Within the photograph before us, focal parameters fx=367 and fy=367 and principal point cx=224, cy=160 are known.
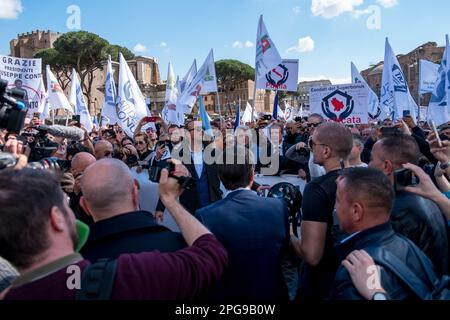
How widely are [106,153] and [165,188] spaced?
3.32 meters

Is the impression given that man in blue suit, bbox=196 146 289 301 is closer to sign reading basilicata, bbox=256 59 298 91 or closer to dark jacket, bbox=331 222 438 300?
dark jacket, bbox=331 222 438 300

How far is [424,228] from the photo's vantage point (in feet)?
6.98

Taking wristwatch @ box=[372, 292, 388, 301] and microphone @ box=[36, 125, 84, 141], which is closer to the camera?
wristwatch @ box=[372, 292, 388, 301]

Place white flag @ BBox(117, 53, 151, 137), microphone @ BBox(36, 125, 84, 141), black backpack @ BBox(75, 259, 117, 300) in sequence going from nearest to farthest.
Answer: black backpack @ BBox(75, 259, 117, 300)
microphone @ BBox(36, 125, 84, 141)
white flag @ BBox(117, 53, 151, 137)

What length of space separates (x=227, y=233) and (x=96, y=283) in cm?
95

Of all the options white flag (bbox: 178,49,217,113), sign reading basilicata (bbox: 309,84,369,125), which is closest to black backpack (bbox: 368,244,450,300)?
sign reading basilicata (bbox: 309,84,369,125)

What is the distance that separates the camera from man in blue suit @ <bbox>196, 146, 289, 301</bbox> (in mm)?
2055

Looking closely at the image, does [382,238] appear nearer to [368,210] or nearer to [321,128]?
[368,210]

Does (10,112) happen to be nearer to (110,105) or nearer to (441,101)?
(441,101)

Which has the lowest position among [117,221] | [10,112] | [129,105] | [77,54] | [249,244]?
[249,244]

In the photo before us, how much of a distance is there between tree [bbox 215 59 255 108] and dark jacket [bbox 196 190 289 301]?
76333 millimetres

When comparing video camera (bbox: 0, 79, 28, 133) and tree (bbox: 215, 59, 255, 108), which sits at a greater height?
tree (bbox: 215, 59, 255, 108)

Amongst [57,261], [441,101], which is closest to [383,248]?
[57,261]

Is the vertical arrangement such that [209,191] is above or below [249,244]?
below
